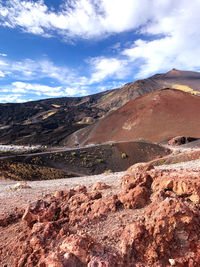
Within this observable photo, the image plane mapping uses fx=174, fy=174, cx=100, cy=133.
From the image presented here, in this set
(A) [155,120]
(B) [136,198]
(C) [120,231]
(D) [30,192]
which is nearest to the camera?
(C) [120,231]

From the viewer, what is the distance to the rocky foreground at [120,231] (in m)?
2.11

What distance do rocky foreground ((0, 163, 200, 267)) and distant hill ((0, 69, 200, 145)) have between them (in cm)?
Result: 4272

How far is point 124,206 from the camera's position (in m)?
3.07

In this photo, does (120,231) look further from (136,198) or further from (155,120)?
(155,120)

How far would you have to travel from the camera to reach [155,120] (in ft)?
112

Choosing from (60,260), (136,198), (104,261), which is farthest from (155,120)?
(60,260)

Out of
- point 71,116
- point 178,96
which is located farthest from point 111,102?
point 178,96

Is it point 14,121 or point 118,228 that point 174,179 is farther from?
point 14,121

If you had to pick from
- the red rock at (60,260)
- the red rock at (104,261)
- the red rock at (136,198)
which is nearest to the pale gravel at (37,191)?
the red rock at (136,198)

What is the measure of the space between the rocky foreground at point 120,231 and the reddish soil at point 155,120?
90.3 ft

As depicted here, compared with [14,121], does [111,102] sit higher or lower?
higher

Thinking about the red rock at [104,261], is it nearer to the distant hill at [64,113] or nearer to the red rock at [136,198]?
the red rock at [136,198]

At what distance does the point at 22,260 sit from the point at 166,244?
190 centimetres

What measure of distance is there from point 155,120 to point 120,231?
33.7 meters
